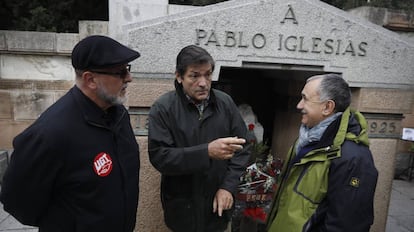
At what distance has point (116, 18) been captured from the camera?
5289 mm

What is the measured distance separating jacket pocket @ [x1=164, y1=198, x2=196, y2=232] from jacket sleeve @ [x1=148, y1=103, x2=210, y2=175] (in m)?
0.26

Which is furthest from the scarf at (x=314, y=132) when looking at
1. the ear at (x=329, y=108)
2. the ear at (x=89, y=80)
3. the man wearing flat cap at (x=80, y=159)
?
the ear at (x=89, y=80)

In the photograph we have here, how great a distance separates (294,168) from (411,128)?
193 inches

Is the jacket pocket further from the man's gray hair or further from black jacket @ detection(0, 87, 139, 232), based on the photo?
the man's gray hair

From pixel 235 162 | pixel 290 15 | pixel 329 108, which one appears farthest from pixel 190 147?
pixel 290 15

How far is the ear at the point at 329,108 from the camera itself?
1.90 metres

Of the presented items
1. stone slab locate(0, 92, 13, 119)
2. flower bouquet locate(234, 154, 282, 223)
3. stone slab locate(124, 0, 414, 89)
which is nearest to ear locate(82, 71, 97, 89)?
stone slab locate(124, 0, 414, 89)

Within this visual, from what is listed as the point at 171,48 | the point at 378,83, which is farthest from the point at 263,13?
the point at 378,83

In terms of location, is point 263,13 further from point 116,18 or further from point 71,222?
point 116,18

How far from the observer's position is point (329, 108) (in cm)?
191

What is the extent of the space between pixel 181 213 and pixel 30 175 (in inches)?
39.6

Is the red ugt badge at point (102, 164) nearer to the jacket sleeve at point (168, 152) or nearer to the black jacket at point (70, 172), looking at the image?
the black jacket at point (70, 172)

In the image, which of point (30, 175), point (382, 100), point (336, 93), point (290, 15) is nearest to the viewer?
point (30, 175)

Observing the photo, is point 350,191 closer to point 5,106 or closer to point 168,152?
point 168,152
